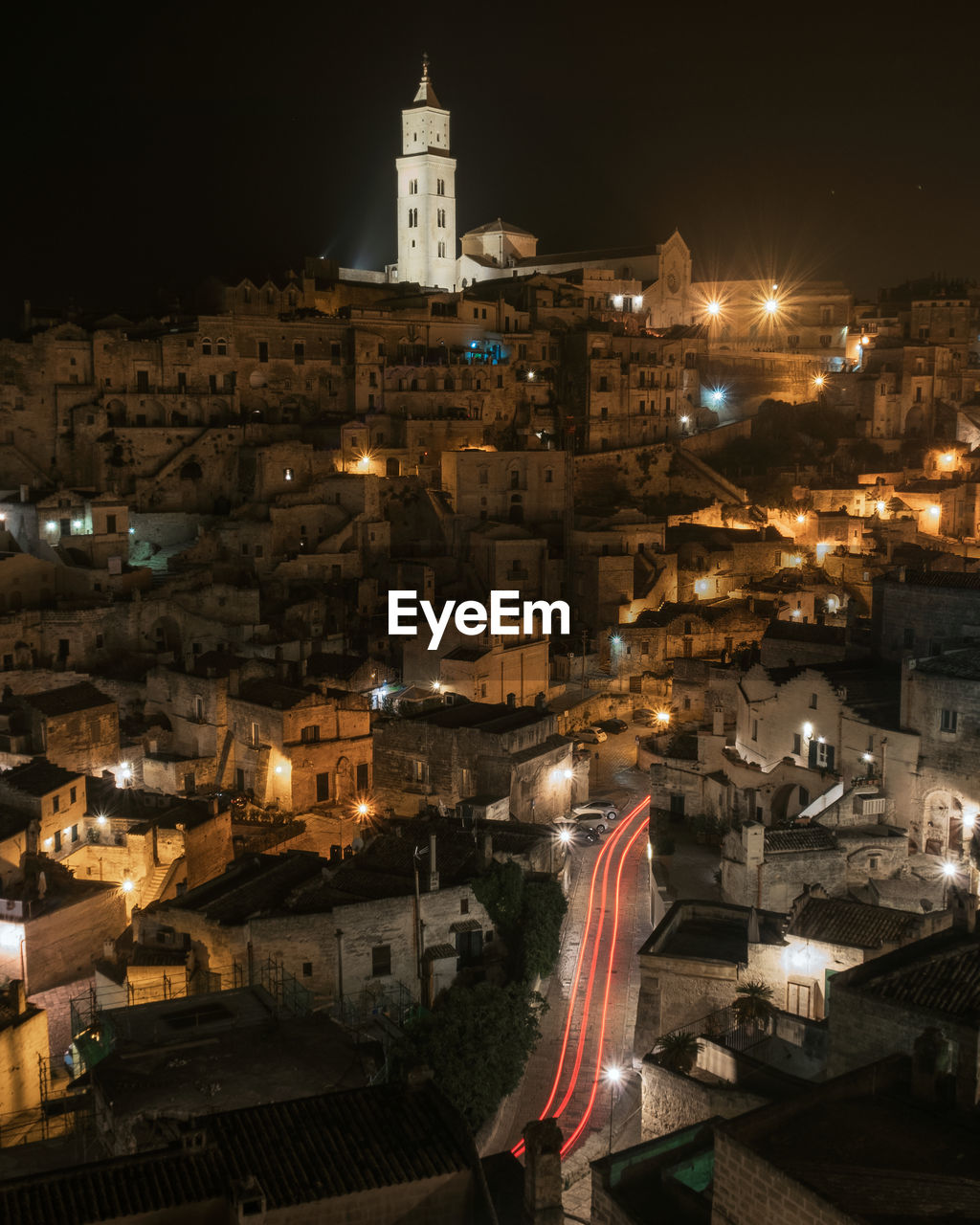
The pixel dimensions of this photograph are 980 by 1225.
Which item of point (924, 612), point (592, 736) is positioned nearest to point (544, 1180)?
point (924, 612)

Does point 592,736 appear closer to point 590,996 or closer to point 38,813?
point 590,996

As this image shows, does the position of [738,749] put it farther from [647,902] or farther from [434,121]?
[434,121]

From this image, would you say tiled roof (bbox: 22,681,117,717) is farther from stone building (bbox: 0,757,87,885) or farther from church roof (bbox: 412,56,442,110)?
church roof (bbox: 412,56,442,110)

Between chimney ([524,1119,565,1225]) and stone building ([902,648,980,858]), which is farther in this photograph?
stone building ([902,648,980,858])

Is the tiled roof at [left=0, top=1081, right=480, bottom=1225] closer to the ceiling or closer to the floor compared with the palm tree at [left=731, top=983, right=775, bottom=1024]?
closer to the ceiling

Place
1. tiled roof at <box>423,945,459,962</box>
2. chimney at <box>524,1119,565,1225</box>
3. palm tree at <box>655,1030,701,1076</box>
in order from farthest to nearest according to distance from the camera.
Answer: tiled roof at <box>423,945,459,962</box>
palm tree at <box>655,1030,701,1076</box>
chimney at <box>524,1119,565,1225</box>

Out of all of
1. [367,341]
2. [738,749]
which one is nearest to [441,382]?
[367,341]

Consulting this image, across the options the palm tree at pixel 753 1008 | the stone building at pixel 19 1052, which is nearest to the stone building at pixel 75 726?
the stone building at pixel 19 1052

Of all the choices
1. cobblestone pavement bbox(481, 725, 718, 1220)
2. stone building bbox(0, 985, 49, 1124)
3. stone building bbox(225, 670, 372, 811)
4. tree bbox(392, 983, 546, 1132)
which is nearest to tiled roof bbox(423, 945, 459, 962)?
tree bbox(392, 983, 546, 1132)
